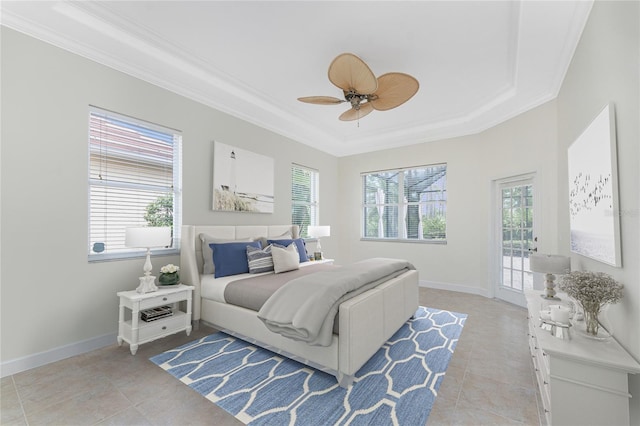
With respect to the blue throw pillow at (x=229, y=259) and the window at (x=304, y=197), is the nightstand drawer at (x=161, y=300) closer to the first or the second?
the blue throw pillow at (x=229, y=259)

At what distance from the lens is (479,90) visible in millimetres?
3707

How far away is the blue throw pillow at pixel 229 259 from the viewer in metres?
3.15

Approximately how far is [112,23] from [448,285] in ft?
18.9

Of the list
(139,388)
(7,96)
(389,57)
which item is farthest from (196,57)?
(139,388)

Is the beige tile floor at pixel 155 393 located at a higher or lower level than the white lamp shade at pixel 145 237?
lower

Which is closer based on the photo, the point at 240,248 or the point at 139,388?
the point at 139,388

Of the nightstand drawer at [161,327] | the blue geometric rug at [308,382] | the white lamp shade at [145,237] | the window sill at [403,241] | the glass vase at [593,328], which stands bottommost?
the blue geometric rug at [308,382]

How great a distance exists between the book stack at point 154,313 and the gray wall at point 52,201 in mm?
335

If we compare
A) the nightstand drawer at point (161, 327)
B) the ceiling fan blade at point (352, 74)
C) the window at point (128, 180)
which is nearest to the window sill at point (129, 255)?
the window at point (128, 180)

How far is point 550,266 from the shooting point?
Answer: 2438mm

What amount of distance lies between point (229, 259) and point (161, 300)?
2.57 ft

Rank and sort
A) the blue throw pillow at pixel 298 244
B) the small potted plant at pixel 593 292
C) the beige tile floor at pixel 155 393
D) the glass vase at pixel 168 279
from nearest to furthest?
the small potted plant at pixel 593 292, the beige tile floor at pixel 155 393, the glass vase at pixel 168 279, the blue throw pillow at pixel 298 244

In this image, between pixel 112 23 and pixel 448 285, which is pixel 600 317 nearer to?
pixel 448 285

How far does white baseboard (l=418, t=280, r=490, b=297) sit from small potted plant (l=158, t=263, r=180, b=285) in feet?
14.1
